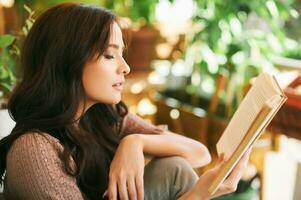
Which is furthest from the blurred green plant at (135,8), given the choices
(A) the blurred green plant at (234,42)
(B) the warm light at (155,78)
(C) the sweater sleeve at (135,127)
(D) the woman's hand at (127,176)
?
(D) the woman's hand at (127,176)

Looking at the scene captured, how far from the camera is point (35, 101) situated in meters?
0.96

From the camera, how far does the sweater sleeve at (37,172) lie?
85 cm

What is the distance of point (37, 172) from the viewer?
848 millimetres

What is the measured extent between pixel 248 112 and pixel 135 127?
431 mm

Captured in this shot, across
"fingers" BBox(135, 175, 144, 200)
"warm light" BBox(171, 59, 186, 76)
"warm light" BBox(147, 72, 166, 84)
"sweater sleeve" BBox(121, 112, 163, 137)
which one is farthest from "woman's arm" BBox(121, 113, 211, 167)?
"warm light" BBox(171, 59, 186, 76)

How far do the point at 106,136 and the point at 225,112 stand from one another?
111 centimetres

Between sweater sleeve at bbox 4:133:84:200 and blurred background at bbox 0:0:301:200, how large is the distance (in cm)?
59

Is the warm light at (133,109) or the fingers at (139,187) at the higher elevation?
the fingers at (139,187)

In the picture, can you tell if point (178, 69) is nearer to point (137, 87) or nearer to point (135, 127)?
point (137, 87)

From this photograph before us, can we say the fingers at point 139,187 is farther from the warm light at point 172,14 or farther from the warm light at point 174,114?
the warm light at point 172,14

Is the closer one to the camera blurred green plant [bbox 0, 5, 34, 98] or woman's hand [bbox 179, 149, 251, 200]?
woman's hand [bbox 179, 149, 251, 200]

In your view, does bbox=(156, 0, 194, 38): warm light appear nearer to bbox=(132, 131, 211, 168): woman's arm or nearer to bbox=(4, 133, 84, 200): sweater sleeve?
bbox=(132, 131, 211, 168): woman's arm

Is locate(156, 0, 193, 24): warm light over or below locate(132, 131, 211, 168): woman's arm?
over

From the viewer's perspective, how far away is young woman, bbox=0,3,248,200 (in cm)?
87
